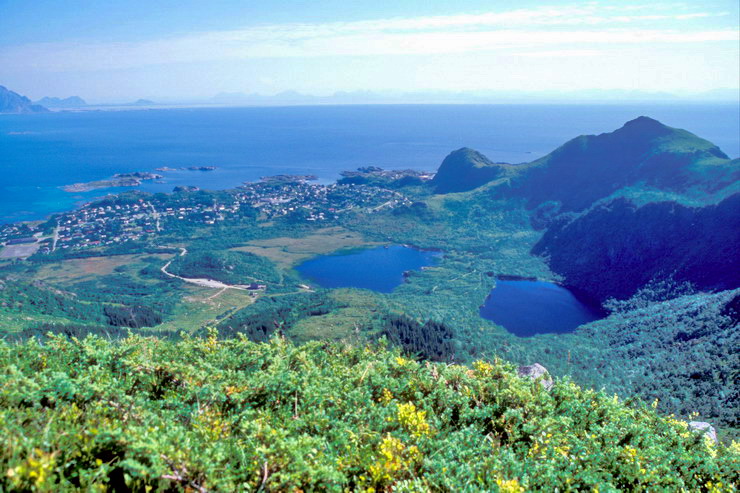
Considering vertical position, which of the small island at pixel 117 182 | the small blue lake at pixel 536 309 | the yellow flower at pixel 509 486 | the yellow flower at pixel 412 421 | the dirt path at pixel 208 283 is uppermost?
the yellow flower at pixel 509 486

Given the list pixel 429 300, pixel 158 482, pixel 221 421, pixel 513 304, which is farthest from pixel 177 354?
pixel 513 304

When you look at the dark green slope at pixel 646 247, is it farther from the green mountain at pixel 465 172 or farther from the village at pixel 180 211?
the village at pixel 180 211

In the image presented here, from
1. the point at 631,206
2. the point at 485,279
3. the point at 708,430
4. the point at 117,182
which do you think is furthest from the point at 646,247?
the point at 117,182

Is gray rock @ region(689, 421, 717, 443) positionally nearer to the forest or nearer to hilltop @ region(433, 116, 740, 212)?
the forest

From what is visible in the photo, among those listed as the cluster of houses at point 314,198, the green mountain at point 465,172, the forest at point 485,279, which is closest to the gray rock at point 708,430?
the forest at point 485,279

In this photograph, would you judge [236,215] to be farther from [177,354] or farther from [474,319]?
[177,354]

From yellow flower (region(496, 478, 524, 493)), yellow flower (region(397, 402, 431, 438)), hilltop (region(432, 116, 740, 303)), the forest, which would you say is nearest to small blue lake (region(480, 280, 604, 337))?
the forest

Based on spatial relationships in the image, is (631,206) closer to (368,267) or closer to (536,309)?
(536,309)
